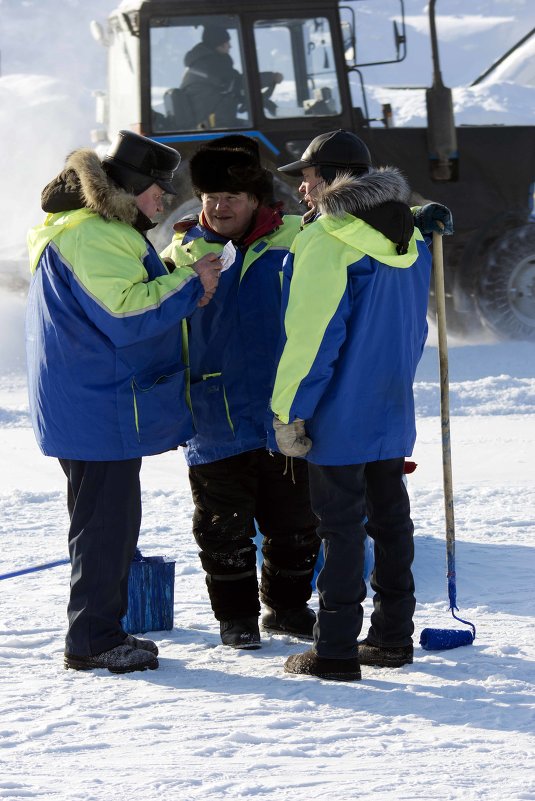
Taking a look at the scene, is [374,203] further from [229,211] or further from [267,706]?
[267,706]

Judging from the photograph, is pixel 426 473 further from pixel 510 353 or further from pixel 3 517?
pixel 510 353

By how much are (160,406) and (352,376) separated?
546mm

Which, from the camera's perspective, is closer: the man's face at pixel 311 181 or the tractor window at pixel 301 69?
the man's face at pixel 311 181

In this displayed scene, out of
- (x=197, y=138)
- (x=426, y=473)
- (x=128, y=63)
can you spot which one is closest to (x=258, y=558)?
(x=426, y=473)

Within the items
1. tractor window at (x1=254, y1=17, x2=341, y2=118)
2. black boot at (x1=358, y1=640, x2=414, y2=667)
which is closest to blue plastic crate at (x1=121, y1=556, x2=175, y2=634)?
black boot at (x1=358, y1=640, x2=414, y2=667)

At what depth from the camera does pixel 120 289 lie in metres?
3.29

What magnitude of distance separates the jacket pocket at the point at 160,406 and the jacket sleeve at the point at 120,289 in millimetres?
170

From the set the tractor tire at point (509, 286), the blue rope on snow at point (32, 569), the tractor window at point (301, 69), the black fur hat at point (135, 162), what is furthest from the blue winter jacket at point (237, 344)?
the tractor tire at point (509, 286)

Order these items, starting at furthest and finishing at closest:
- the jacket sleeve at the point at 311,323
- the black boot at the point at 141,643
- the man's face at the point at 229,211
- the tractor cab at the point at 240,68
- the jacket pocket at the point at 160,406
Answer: the tractor cab at the point at 240,68 → the man's face at the point at 229,211 → the black boot at the point at 141,643 → the jacket pocket at the point at 160,406 → the jacket sleeve at the point at 311,323

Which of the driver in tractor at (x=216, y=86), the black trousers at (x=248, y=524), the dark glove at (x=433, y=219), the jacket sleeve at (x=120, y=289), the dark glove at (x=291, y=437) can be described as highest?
the driver in tractor at (x=216, y=86)

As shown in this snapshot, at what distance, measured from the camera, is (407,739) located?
293 centimetres

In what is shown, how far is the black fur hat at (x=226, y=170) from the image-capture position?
12.0 feet

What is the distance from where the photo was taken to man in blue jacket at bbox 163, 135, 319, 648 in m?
3.71

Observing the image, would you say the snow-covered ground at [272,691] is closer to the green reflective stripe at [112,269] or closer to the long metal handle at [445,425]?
the long metal handle at [445,425]
